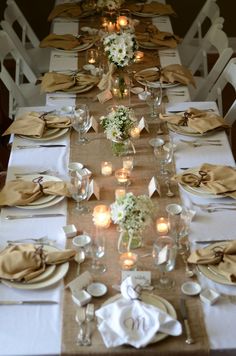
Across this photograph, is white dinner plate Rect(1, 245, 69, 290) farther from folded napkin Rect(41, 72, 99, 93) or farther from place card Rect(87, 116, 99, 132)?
folded napkin Rect(41, 72, 99, 93)

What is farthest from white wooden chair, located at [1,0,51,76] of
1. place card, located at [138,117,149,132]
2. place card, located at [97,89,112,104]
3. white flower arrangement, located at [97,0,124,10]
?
place card, located at [138,117,149,132]

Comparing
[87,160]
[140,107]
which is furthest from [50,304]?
[140,107]

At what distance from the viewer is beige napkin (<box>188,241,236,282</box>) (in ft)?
6.38

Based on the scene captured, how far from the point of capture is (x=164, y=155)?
102 inches

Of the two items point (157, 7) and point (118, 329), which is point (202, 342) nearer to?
point (118, 329)

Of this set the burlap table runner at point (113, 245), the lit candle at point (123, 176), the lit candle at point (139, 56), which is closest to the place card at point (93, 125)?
the burlap table runner at point (113, 245)

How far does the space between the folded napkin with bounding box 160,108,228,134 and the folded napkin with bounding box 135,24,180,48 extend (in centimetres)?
89

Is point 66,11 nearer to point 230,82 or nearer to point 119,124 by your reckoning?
point 230,82

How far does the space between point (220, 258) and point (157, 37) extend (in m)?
2.07

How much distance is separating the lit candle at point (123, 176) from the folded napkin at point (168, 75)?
2.92ft

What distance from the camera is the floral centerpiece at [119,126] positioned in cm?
255

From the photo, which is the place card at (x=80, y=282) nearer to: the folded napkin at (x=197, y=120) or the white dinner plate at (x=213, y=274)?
the white dinner plate at (x=213, y=274)

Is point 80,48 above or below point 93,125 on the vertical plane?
below

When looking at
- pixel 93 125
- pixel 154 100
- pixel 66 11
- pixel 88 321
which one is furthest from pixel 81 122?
pixel 66 11
